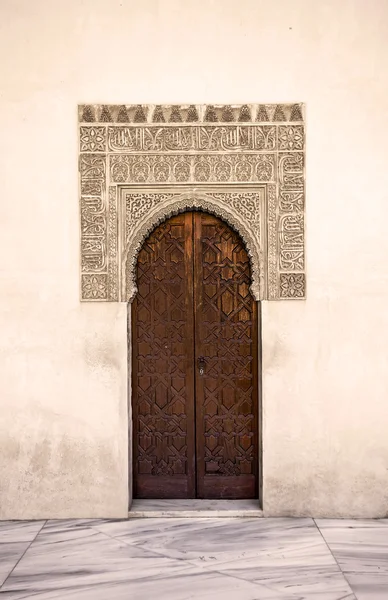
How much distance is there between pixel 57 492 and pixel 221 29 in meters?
2.57

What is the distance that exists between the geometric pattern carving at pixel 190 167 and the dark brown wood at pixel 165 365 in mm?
161

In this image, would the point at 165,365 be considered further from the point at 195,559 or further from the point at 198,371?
the point at 195,559

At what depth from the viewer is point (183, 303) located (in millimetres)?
3527

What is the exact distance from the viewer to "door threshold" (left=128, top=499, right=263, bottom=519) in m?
3.37

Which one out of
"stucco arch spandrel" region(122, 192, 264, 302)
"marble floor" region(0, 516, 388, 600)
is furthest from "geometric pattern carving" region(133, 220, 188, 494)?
"marble floor" region(0, 516, 388, 600)

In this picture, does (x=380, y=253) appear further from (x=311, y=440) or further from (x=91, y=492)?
(x=91, y=492)

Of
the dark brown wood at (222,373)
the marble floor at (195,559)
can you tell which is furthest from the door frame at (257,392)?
the marble floor at (195,559)

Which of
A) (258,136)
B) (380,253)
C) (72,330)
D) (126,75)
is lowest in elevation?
(72,330)

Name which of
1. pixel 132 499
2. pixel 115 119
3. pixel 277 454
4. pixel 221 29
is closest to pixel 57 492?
pixel 132 499

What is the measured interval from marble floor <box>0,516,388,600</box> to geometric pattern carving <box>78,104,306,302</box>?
118 cm

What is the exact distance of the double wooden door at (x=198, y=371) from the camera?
352cm

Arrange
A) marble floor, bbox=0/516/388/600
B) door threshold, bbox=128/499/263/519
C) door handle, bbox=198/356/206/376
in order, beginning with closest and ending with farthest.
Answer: marble floor, bbox=0/516/388/600
door threshold, bbox=128/499/263/519
door handle, bbox=198/356/206/376

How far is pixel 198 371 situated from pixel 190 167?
3.59ft

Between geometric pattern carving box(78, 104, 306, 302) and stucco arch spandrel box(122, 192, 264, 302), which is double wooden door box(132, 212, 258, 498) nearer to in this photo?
stucco arch spandrel box(122, 192, 264, 302)
